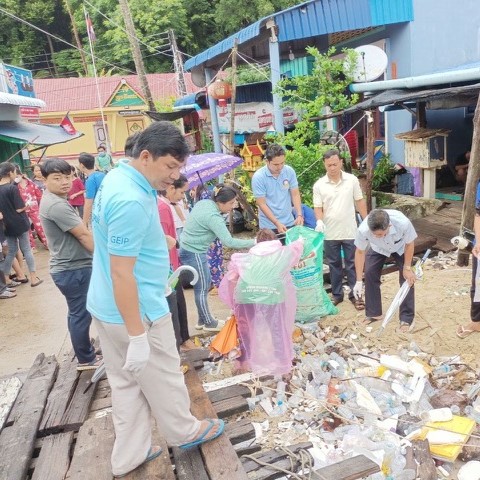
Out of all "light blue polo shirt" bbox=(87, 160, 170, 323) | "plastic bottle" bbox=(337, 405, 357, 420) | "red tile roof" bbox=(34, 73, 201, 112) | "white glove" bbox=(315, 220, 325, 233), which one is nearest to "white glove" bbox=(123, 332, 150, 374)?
"light blue polo shirt" bbox=(87, 160, 170, 323)

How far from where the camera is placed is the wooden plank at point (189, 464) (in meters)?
2.53

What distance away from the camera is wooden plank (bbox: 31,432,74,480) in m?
2.65

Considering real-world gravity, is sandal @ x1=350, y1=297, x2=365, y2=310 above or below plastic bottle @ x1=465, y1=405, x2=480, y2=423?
above

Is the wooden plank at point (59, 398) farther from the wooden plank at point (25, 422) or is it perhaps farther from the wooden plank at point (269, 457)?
the wooden plank at point (269, 457)

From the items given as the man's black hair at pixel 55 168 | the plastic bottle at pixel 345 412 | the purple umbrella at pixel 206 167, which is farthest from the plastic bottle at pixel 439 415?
the purple umbrella at pixel 206 167

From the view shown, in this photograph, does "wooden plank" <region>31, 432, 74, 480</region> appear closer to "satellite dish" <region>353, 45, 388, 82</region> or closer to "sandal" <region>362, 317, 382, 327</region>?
"sandal" <region>362, 317, 382, 327</region>

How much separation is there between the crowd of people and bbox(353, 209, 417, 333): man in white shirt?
0.04 feet

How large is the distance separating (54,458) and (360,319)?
10.4ft

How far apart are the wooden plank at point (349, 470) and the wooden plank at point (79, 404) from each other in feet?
5.46

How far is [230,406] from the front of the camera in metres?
3.29

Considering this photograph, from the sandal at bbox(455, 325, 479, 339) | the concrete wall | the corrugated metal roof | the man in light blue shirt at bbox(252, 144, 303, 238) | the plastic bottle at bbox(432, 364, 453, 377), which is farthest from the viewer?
the corrugated metal roof

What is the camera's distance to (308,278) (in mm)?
4656

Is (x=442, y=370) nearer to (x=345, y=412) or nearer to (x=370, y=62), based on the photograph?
(x=345, y=412)

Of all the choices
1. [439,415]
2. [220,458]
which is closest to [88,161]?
[220,458]
